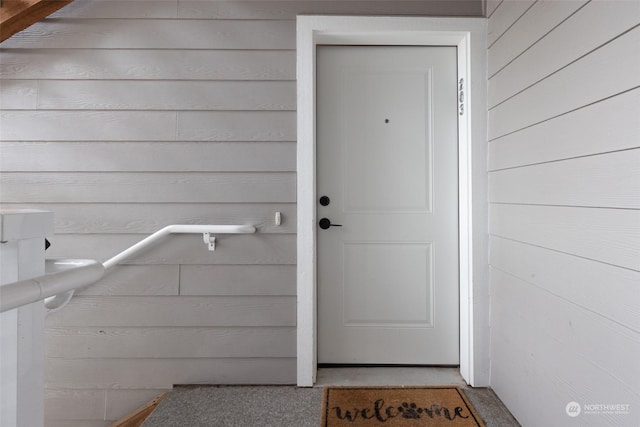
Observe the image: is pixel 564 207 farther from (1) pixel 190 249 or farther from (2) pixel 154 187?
(2) pixel 154 187

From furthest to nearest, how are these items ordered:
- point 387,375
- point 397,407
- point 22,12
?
point 387,375 → point 22,12 → point 397,407

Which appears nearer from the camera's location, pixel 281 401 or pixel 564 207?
pixel 564 207

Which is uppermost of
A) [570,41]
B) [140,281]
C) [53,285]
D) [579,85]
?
[570,41]

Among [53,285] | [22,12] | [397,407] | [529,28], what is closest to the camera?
[53,285]

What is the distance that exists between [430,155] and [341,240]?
27.2 inches

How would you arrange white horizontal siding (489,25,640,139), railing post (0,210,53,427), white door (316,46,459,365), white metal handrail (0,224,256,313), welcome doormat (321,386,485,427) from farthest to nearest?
white door (316,46,459,365)
welcome doormat (321,386,485,427)
white horizontal siding (489,25,640,139)
railing post (0,210,53,427)
white metal handrail (0,224,256,313)

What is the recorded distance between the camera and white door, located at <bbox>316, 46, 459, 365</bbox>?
1.94m

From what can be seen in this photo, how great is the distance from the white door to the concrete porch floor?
0.10 metres

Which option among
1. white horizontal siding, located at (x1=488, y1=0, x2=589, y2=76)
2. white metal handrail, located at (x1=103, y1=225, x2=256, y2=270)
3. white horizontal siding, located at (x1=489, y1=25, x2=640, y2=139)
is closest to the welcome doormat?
white metal handrail, located at (x1=103, y1=225, x2=256, y2=270)

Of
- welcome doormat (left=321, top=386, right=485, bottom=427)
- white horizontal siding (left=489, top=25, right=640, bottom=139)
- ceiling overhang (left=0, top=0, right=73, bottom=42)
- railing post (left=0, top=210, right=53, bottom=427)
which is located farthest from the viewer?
ceiling overhang (left=0, top=0, right=73, bottom=42)

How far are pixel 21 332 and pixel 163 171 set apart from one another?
1248mm

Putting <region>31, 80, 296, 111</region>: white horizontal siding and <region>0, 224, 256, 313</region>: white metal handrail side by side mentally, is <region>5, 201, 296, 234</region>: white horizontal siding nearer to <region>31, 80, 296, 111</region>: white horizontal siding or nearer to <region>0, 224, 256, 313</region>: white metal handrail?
<region>31, 80, 296, 111</region>: white horizontal siding

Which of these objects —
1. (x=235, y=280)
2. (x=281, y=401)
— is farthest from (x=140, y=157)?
(x=281, y=401)

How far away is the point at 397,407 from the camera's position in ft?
5.27
